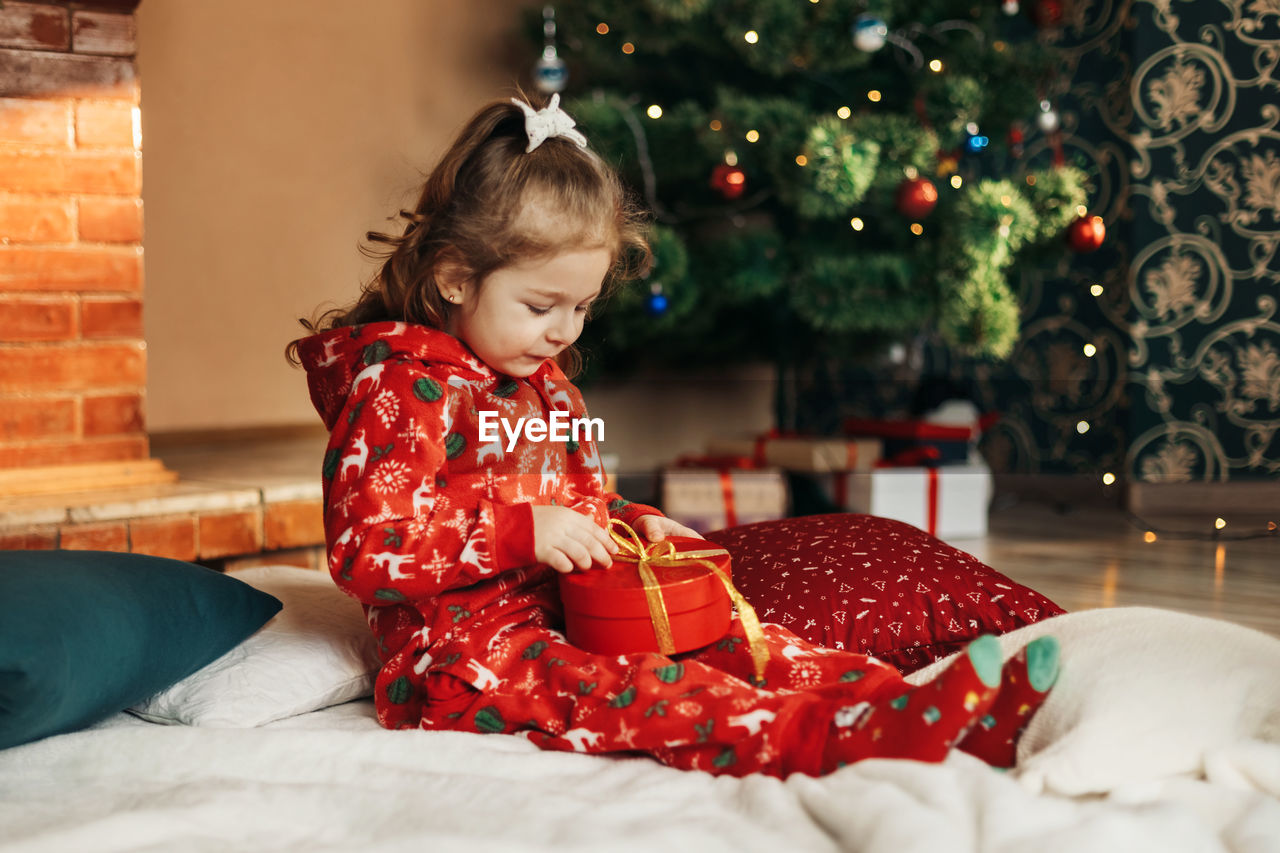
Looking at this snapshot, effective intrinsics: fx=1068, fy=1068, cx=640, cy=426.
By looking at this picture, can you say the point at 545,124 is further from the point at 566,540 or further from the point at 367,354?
the point at 566,540

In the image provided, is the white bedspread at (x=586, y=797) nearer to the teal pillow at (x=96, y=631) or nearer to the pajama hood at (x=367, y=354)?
the teal pillow at (x=96, y=631)

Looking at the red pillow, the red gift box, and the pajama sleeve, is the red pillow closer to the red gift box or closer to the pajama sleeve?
the red gift box

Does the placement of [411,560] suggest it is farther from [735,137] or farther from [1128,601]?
[735,137]

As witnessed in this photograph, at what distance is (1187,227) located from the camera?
3154mm

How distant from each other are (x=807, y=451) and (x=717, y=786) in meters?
2.01

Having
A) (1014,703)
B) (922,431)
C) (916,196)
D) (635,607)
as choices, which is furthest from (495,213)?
(922,431)

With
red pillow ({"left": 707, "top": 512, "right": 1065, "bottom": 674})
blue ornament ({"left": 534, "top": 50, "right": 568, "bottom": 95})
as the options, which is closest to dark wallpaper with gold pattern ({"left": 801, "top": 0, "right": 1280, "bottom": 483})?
blue ornament ({"left": 534, "top": 50, "right": 568, "bottom": 95})

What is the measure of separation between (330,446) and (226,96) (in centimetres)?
212

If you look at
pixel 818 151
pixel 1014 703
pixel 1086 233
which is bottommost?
pixel 1014 703

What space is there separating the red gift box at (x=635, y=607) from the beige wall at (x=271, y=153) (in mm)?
1832

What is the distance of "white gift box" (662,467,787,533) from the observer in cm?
267

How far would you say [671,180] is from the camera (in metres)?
2.76

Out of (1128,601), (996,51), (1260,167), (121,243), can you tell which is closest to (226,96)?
(121,243)

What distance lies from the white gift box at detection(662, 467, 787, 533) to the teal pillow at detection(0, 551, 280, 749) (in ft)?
5.31
